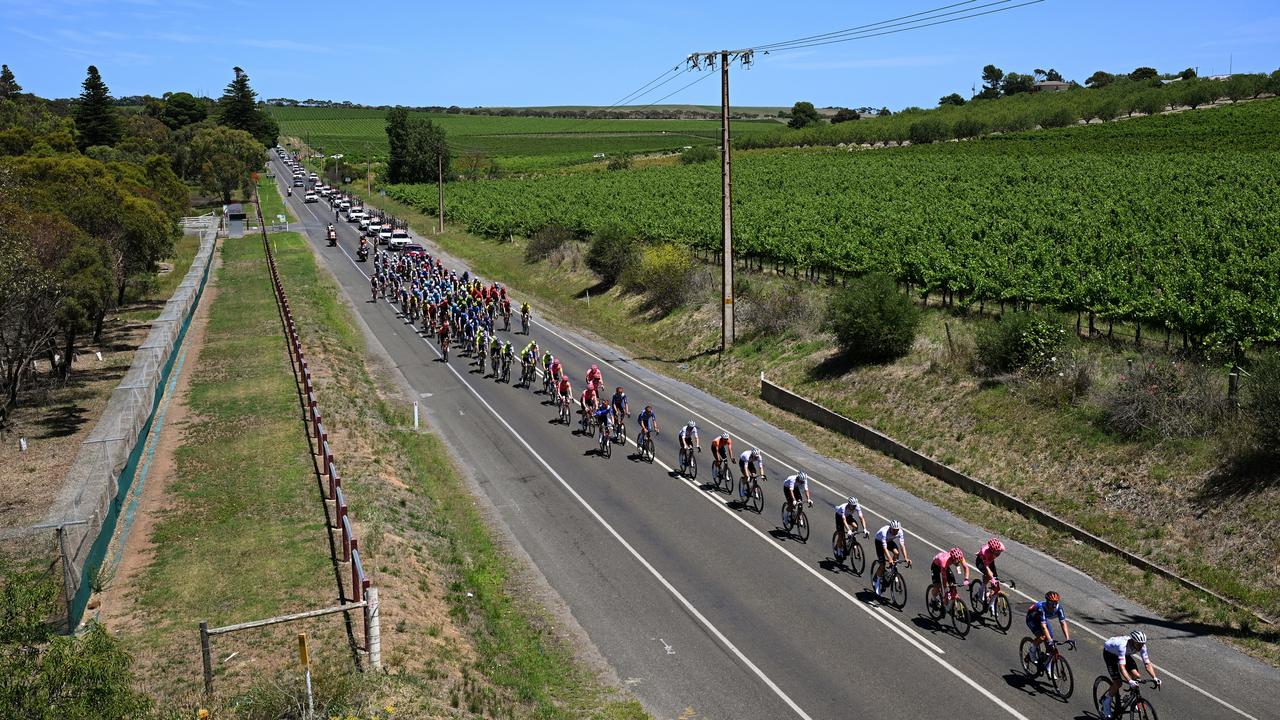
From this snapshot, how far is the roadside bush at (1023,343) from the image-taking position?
27.9 m

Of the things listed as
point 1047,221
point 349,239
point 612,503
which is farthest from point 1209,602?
point 349,239

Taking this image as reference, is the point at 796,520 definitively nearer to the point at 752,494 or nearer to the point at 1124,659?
the point at 752,494

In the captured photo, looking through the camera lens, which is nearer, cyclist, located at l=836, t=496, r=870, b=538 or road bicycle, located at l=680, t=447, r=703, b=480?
cyclist, located at l=836, t=496, r=870, b=538

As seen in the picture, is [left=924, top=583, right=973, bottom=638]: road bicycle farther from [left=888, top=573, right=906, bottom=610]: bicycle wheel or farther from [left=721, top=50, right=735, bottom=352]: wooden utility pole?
[left=721, top=50, right=735, bottom=352]: wooden utility pole

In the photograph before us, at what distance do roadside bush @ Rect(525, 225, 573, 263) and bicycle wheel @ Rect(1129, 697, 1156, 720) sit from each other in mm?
55689

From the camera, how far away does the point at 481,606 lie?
18156mm

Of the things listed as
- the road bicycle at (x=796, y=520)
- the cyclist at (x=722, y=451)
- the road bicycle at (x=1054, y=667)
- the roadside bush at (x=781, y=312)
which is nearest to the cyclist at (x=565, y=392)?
the cyclist at (x=722, y=451)

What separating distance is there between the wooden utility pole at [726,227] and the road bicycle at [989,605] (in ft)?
67.8

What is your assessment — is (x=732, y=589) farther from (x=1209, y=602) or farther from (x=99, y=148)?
(x=99, y=148)

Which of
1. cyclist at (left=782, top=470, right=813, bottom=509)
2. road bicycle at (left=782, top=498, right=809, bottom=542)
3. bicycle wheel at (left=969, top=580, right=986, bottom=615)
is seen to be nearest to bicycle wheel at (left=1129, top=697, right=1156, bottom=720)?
bicycle wheel at (left=969, top=580, right=986, bottom=615)

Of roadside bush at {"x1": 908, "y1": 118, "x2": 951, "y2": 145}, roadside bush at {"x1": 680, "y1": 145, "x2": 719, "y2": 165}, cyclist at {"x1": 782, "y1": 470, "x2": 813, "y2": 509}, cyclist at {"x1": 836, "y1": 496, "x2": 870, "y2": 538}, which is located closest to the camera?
cyclist at {"x1": 836, "y1": 496, "x2": 870, "y2": 538}

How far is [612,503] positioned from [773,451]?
21.9 ft

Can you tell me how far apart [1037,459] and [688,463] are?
870cm

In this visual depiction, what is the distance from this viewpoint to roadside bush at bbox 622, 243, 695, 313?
47969 millimetres
